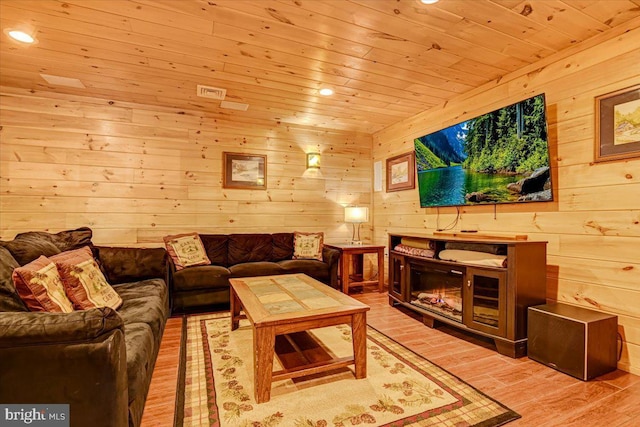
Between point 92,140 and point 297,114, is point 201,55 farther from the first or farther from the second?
point 92,140

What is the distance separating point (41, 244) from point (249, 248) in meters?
2.10

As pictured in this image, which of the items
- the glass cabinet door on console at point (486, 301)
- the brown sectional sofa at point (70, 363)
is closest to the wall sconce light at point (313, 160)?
the glass cabinet door on console at point (486, 301)

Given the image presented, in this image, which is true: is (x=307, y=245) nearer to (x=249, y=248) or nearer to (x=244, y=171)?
(x=249, y=248)

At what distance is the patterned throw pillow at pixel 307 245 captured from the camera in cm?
412

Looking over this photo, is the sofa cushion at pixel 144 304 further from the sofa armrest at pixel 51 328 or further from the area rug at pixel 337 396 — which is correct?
the sofa armrest at pixel 51 328

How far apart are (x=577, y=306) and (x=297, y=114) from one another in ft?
11.2

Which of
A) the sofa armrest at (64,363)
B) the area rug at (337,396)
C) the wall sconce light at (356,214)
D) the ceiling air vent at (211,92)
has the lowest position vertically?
the area rug at (337,396)

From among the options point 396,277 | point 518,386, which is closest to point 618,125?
point 518,386

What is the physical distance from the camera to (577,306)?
2373mm

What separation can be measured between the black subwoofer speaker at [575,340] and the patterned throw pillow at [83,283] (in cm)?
290

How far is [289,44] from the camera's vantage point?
2.42 m

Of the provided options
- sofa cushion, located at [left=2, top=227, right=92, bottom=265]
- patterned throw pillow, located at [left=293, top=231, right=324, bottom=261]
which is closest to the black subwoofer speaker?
patterned throw pillow, located at [left=293, top=231, right=324, bottom=261]

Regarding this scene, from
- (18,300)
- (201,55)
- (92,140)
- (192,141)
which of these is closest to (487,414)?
(18,300)

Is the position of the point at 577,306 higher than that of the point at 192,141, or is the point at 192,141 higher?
the point at 192,141
